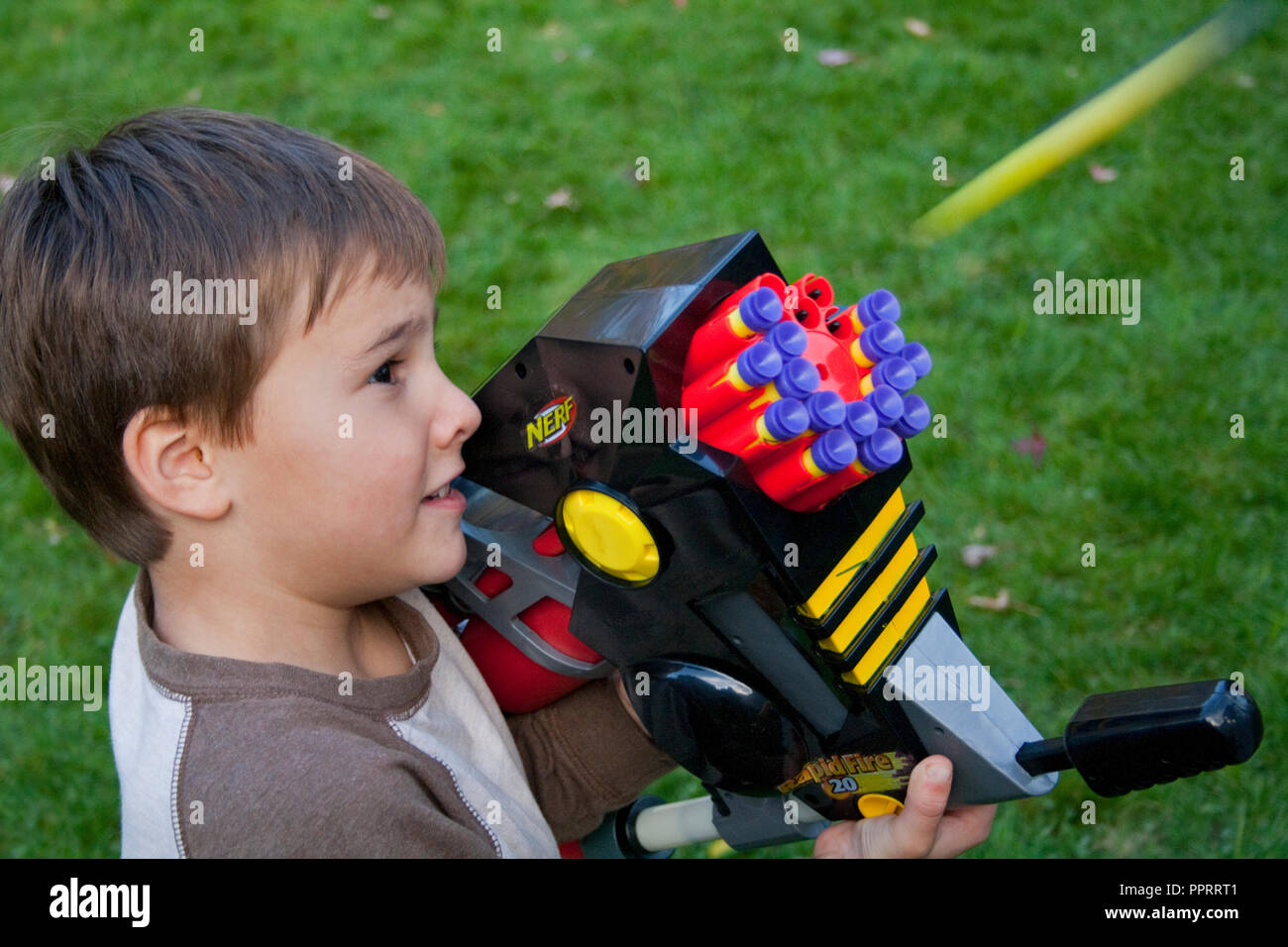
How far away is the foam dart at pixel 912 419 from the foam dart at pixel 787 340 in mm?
134

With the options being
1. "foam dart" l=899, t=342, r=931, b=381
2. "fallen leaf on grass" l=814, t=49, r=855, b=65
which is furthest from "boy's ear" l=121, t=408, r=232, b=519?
"fallen leaf on grass" l=814, t=49, r=855, b=65

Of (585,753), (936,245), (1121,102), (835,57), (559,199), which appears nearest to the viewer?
(1121,102)

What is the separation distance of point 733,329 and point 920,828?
0.61m

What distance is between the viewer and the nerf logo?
1354 millimetres

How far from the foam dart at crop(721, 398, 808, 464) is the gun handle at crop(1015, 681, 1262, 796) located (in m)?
0.44

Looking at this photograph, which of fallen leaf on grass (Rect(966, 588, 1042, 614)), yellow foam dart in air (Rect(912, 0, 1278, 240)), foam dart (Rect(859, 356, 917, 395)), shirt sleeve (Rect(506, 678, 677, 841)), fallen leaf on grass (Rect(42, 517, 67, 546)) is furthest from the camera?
fallen leaf on grass (Rect(42, 517, 67, 546))

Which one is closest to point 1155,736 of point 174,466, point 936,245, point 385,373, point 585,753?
point 585,753

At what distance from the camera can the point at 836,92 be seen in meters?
4.18

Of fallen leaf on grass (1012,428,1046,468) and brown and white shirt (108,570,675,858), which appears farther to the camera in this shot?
fallen leaf on grass (1012,428,1046,468)

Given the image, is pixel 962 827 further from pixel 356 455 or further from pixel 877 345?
pixel 356 455

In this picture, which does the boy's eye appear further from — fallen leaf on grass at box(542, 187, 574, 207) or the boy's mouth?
fallen leaf on grass at box(542, 187, 574, 207)

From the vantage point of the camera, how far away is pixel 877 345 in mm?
1310
